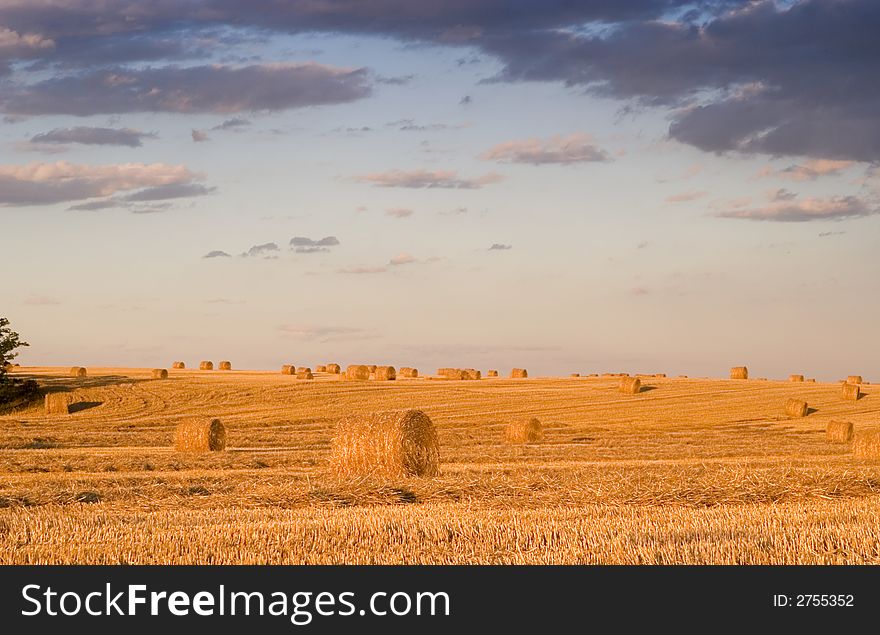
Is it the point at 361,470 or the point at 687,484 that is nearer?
the point at 687,484

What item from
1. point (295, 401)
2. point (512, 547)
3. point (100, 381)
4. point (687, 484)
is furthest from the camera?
point (100, 381)

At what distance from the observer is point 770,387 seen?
174ft

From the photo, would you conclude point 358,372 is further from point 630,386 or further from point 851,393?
point 851,393

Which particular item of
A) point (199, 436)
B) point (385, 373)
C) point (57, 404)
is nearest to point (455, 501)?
point (199, 436)

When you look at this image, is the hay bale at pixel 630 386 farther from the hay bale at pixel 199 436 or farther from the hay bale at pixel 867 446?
the hay bale at pixel 199 436

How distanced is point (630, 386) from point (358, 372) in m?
13.1

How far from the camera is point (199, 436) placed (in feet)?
92.1

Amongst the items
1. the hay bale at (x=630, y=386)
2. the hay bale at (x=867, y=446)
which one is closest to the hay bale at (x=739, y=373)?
the hay bale at (x=630, y=386)

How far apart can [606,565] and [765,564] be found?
1304 mm

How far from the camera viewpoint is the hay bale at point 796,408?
4372cm

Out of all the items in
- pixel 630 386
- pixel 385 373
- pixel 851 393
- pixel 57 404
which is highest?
pixel 385 373

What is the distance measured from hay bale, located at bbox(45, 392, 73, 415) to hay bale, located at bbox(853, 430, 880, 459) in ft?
102

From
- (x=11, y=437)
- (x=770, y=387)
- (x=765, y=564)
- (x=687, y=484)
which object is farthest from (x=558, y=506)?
(x=770, y=387)
